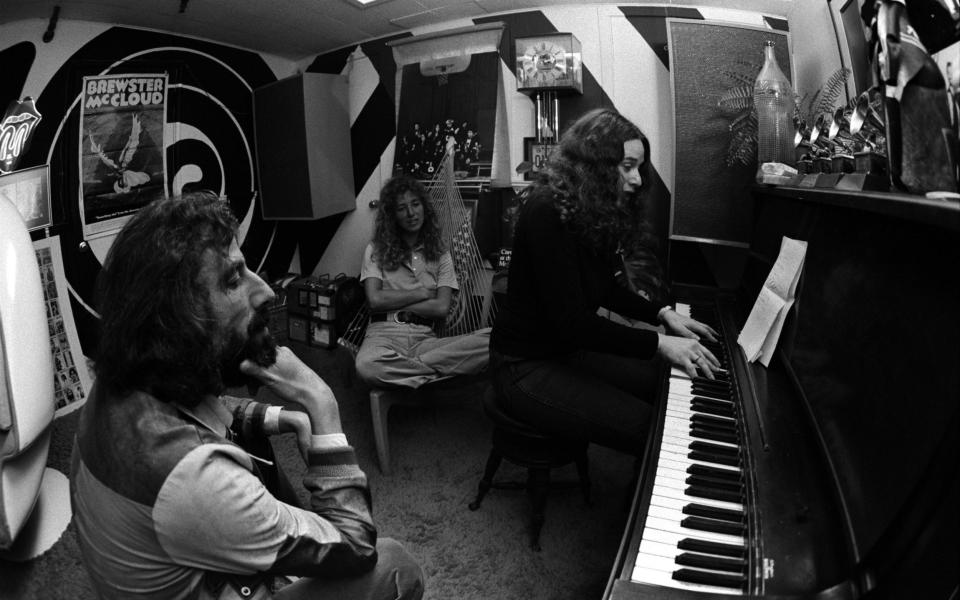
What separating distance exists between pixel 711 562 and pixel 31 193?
12.4ft

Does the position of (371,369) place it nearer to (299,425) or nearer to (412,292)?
(412,292)

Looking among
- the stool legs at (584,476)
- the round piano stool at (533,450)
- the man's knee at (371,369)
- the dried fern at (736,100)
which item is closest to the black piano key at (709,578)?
the round piano stool at (533,450)

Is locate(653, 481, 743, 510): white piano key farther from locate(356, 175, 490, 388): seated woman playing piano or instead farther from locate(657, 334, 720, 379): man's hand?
locate(356, 175, 490, 388): seated woman playing piano

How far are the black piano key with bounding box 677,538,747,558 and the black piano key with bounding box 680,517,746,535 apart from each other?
0.04 m

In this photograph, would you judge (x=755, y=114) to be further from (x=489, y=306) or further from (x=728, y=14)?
(x=489, y=306)

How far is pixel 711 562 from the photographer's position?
0.90 meters

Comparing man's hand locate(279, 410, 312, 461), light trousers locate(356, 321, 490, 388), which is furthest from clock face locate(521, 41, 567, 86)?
man's hand locate(279, 410, 312, 461)

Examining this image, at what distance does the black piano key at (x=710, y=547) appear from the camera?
0.91 meters

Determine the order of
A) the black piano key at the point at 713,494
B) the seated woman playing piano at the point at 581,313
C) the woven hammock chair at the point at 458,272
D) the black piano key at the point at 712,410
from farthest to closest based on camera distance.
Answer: the woven hammock chair at the point at 458,272 → the seated woman playing piano at the point at 581,313 → the black piano key at the point at 712,410 → the black piano key at the point at 713,494

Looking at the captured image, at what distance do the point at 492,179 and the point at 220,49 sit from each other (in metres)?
2.26

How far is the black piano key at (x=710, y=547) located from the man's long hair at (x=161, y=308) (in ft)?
2.83

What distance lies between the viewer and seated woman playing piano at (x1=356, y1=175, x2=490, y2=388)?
8.84ft

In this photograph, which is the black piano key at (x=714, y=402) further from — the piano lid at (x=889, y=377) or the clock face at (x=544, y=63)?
the clock face at (x=544, y=63)

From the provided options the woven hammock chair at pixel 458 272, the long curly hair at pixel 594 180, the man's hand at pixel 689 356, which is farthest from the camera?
the woven hammock chair at pixel 458 272
